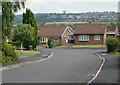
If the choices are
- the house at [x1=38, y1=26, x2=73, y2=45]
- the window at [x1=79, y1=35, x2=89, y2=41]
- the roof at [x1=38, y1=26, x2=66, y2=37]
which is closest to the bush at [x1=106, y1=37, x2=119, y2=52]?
the window at [x1=79, y1=35, x2=89, y2=41]

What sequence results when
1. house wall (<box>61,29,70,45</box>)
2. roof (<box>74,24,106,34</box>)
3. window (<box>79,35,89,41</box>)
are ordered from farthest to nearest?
house wall (<box>61,29,70,45</box>), window (<box>79,35,89,41</box>), roof (<box>74,24,106,34</box>)

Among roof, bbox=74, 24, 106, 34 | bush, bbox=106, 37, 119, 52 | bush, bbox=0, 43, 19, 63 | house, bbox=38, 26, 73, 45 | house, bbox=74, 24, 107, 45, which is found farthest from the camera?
house, bbox=38, 26, 73, 45

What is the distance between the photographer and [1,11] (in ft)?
97.8

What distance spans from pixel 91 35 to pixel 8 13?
36.1 m

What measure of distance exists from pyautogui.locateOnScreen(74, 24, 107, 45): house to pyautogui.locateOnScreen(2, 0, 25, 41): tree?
33709mm

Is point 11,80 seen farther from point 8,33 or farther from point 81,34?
point 81,34

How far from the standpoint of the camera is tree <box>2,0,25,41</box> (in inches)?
1183

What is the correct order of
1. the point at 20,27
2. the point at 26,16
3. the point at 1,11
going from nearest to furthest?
1. the point at 1,11
2. the point at 20,27
3. the point at 26,16

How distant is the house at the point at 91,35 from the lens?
210ft

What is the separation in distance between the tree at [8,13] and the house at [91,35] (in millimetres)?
33709

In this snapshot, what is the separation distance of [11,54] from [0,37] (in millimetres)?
2123

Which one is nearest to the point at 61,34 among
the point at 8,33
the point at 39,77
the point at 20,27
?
the point at 20,27

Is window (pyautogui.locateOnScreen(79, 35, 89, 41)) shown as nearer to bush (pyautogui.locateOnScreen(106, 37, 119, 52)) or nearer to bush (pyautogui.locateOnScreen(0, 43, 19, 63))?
bush (pyautogui.locateOnScreen(106, 37, 119, 52))

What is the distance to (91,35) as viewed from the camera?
2530 inches
